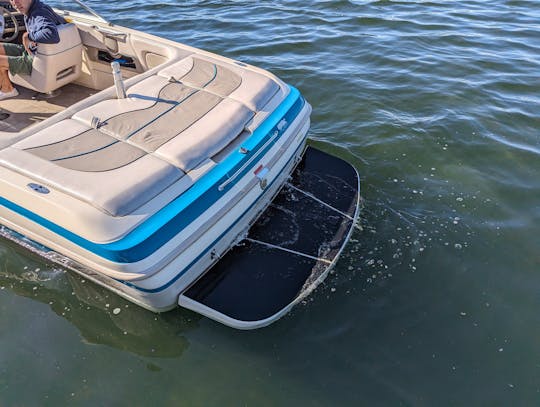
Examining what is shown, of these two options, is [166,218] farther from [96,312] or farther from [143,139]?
[96,312]

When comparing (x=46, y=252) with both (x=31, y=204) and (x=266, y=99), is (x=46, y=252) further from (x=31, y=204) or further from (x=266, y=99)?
(x=266, y=99)

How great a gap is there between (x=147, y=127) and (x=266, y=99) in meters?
1.15

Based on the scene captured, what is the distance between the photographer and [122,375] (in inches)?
137

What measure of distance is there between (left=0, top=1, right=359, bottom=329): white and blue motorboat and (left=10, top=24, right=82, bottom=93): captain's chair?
5 cm

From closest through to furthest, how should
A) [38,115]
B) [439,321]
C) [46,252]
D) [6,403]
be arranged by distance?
1. [6,403]
2. [439,321]
3. [46,252]
4. [38,115]

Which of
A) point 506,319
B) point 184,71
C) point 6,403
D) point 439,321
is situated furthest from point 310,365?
point 184,71

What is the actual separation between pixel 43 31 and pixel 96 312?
2923 millimetres

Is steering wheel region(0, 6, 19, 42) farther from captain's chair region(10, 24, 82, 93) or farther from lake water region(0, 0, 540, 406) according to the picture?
lake water region(0, 0, 540, 406)

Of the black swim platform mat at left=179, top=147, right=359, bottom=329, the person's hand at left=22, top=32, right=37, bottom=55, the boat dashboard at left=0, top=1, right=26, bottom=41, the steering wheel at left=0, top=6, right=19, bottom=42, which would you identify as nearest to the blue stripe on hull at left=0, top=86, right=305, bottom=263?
the black swim platform mat at left=179, top=147, right=359, bottom=329

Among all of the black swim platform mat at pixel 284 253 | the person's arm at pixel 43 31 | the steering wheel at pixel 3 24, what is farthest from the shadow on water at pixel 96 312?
the steering wheel at pixel 3 24

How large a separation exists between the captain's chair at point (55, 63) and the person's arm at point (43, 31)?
0.18 metres

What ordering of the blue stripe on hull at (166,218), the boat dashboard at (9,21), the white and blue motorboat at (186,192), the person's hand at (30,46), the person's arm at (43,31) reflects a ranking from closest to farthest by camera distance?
1. the blue stripe on hull at (166,218)
2. the white and blue motorboat at (186,192)
3. the person's arm at (43,31)
4. the person's hand at (30,46)
5. the boat dashboard at (9,21)

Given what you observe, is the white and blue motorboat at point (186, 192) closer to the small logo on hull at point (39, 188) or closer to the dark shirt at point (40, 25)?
the small logo on hull at point (39, 188)

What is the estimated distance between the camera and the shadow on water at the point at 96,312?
3682 millimetres
